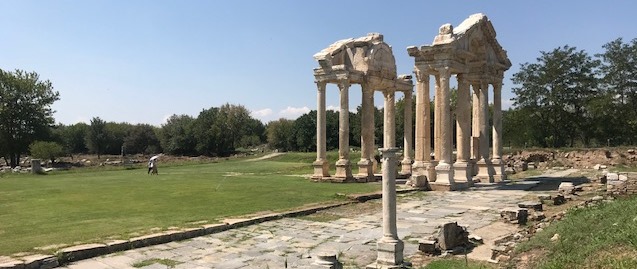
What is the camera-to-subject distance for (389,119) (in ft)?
91.1

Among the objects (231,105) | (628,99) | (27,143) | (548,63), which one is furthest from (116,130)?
(628,99)

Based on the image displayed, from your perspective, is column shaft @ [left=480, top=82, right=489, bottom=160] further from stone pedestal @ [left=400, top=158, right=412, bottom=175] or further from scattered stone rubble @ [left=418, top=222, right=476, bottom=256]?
scattered stone rubble @ [left=418, top=222, right=476, bottom=256]

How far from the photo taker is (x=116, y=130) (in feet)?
297

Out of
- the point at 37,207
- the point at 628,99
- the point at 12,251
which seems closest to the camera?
the point at 12,251

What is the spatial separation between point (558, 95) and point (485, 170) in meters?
24.4

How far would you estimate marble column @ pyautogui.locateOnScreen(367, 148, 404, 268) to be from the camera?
29.3 feet

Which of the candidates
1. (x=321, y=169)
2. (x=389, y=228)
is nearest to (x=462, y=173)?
(x=321, y=169)

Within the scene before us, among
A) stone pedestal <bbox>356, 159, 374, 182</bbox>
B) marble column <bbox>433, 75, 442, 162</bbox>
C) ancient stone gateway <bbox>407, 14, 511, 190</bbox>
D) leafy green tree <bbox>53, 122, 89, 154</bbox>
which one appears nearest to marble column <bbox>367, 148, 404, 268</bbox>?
ancient stone gateway <bbox>407, 14, 511, 190</bbox>

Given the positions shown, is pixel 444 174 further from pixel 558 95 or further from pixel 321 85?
pixel 558 95

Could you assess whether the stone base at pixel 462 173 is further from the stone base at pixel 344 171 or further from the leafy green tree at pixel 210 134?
the leafy green tree at pixel 210 134

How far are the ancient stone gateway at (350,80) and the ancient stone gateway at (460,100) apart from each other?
8.64 feet

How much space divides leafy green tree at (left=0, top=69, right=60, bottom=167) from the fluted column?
43.9 meters

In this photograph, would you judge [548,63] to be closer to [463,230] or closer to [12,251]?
[463,230]

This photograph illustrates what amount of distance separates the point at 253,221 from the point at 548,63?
4133 centimetres
